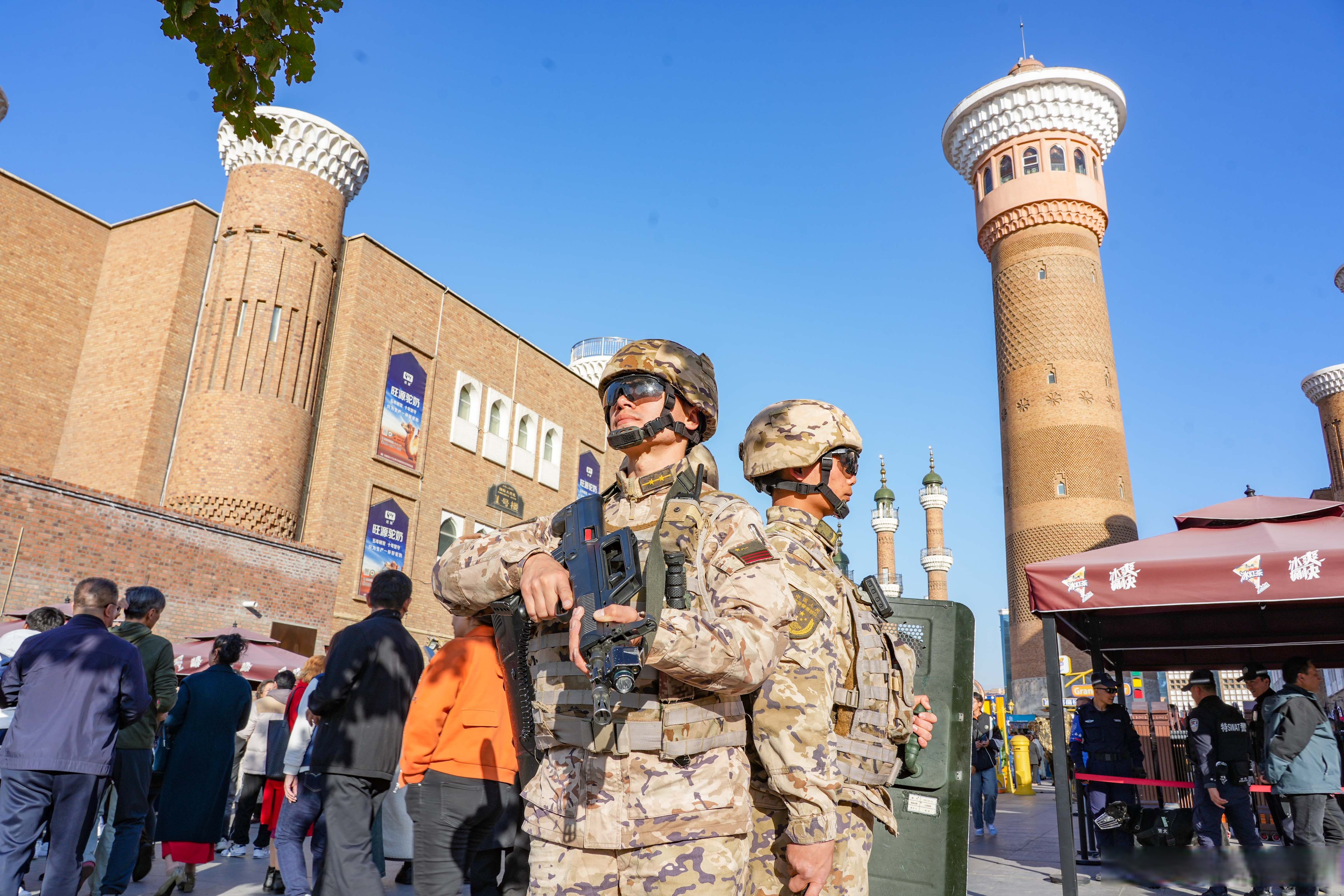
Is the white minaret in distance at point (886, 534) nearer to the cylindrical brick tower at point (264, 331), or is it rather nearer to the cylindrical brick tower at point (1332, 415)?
the cylindrical brick tower at point (1332, 415)

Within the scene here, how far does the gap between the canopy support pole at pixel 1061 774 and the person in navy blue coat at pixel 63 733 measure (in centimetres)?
557

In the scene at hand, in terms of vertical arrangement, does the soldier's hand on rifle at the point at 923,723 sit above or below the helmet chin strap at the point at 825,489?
below

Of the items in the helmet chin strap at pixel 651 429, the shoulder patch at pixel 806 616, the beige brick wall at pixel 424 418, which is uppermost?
the beige brick wall at pixel 424 418

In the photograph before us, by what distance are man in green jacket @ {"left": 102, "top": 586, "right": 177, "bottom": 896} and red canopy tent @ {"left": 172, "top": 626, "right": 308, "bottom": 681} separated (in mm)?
6748

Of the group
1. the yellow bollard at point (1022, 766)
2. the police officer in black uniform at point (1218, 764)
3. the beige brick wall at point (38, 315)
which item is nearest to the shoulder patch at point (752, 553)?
the police officer in black uniform at point (1218, 764)

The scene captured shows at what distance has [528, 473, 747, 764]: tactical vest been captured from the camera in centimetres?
204

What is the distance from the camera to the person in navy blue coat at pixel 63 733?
163 inches

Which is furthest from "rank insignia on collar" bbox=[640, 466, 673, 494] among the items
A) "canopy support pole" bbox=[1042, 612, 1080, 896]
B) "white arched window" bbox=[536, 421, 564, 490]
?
"white arched window" bbox=[536, 421, 564, 490]

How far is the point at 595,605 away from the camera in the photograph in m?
1.87

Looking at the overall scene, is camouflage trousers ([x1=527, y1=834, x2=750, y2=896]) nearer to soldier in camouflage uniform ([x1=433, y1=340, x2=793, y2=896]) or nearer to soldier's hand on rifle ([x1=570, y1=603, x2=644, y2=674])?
soldier in camouflage uniform ([x1=433, y1=340, x2=793, y2=896])

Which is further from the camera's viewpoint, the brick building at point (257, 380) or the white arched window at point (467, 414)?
the white arched window at point (467, 414)

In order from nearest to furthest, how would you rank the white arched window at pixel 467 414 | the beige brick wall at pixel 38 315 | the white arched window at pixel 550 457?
1. the beige brick wall at pixel 38 315
2. the white arched window at pixel 467 414
3. the white arched window at pixel 550 457

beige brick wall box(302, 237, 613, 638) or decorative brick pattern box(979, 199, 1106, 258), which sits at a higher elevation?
decorative brick pattern box(979, 199, 1106, 258)

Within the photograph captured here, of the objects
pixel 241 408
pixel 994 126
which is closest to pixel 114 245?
pixel 241 408
